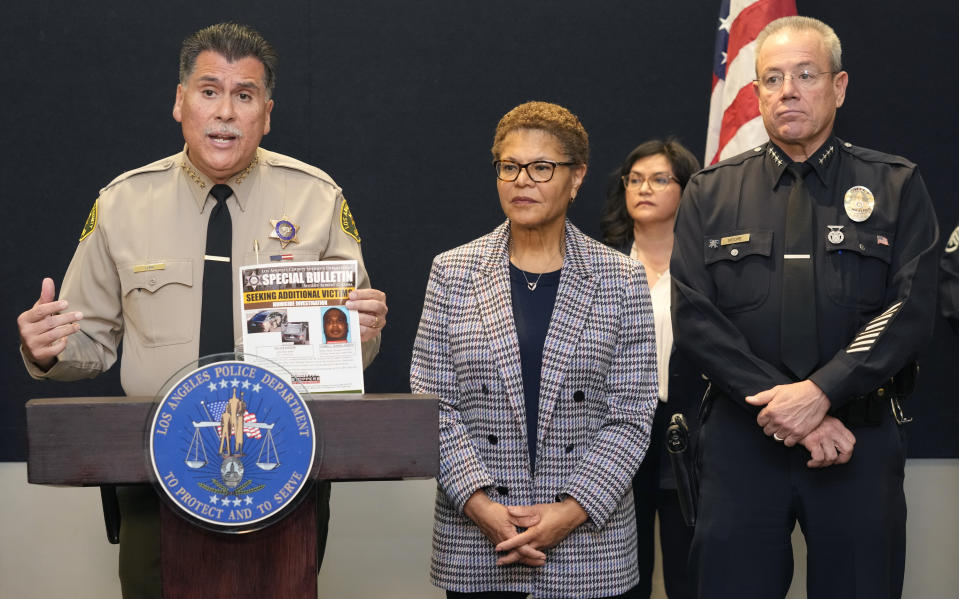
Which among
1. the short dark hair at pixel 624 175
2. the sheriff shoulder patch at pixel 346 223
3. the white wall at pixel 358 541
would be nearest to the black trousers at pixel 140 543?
the sheriff shoulder patch at pixel 346 223

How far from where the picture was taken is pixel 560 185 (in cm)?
247

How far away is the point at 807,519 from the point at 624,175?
1.66 meters

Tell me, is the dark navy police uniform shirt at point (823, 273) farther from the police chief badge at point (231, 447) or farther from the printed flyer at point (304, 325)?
the police chief badge at point (231, 447)

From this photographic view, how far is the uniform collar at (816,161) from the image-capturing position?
243cm

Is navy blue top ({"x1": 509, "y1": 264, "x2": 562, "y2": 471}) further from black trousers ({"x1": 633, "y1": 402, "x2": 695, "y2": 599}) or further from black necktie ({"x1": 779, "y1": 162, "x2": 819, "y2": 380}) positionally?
black trousers ({"x1": 633, "y1": 402, "x2": 695, "y2": 599})

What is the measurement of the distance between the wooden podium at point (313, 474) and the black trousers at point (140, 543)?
0.33 metres

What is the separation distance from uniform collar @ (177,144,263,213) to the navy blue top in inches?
26.6

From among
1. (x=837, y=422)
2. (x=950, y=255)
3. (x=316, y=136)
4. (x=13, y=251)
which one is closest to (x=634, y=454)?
(x=837, y=422)

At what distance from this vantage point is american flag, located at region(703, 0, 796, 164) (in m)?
3.41

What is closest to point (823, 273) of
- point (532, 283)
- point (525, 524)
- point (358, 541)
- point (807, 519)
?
point (807, 519)

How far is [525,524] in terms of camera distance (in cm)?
225

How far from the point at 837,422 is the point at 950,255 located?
3.75 ft

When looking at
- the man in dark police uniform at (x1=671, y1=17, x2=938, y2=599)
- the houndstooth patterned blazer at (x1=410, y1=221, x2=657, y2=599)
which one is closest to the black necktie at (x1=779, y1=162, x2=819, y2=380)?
the man in dark police uniform at (x1=671, y1=17, x2=938, y2=599)

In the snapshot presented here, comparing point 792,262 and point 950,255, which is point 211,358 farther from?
point 950,255
